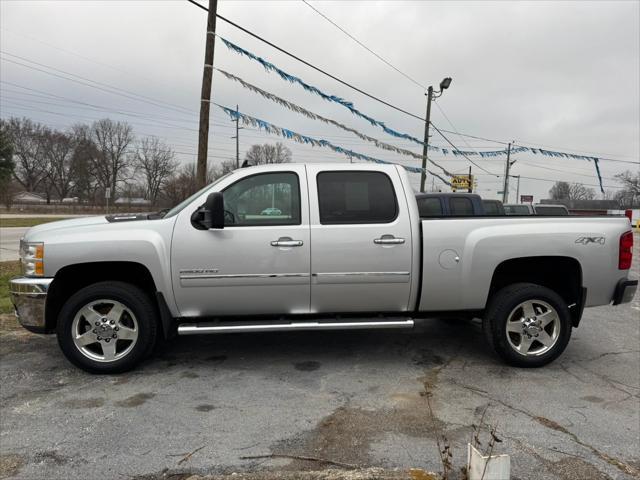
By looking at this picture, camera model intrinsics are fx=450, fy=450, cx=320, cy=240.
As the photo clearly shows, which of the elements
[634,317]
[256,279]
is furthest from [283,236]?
[634,317]

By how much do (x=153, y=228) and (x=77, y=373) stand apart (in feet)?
5.08

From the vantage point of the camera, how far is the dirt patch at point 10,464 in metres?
2.62

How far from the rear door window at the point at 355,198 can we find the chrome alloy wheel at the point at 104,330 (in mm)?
2003

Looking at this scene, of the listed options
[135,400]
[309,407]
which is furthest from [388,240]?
[135,400]

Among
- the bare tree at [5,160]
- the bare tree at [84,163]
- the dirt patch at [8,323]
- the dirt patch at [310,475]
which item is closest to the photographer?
the dirt patch at [310,475]

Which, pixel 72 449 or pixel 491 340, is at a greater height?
pixel 491 340

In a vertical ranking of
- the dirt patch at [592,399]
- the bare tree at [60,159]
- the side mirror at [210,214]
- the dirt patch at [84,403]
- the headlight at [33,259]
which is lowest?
the dirt patch at [84,403]

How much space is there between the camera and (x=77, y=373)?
4.16m

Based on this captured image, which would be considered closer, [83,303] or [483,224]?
[83,303]

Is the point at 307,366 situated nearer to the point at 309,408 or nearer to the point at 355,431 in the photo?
the point at 309,408

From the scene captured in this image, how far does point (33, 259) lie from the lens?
3918 mm

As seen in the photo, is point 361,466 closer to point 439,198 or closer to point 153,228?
point 153,228

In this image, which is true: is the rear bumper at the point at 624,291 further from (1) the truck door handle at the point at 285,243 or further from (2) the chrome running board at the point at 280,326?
(1) the truck door handle at the point at 285,243

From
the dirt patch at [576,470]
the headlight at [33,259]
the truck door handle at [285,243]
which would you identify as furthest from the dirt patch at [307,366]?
the headlight at [33,259]
